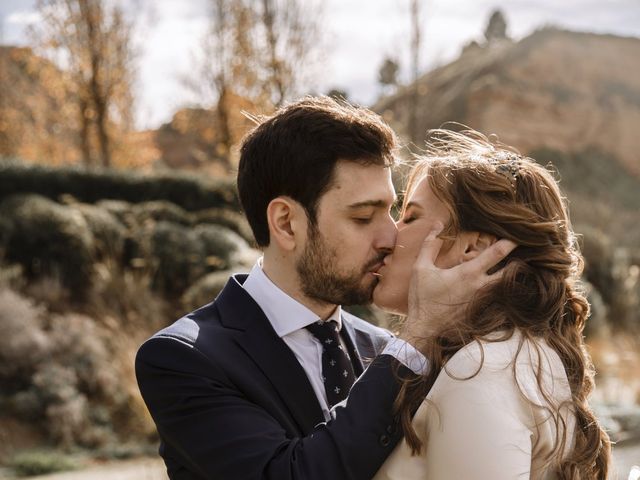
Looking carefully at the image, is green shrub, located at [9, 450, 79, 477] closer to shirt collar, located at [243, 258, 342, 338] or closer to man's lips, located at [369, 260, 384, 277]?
shirt collar, located at [243, 258, 342, 338]

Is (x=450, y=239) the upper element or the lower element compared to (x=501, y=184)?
lower

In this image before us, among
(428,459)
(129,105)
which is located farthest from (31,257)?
(129,105)

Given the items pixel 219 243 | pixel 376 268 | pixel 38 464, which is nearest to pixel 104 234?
pixel 219 243

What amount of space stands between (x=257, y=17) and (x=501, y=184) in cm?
1706

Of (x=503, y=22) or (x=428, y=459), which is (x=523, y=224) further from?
(x=503, y=22)

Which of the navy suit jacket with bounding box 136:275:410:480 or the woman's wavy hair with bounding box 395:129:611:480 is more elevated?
the woman's wavy hair with bounding box 395:129:611:480

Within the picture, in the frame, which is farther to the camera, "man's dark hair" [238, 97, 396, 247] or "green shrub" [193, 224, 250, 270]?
"green shrub" [193, 224, 250, 270]

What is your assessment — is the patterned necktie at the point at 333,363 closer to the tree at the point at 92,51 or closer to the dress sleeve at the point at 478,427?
the dress sleeve at the point at 478,427

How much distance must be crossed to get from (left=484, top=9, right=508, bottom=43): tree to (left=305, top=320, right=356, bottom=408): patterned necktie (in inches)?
1948

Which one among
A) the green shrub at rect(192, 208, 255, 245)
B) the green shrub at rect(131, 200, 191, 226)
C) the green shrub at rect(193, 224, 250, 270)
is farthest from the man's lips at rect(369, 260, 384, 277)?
the green shrub at rect(131, 200, 191, 226)

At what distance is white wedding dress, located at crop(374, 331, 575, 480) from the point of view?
2.06 m

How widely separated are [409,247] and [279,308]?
1.61 ft

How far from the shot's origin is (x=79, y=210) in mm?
12164

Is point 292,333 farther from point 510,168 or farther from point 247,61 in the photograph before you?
point 247,61
